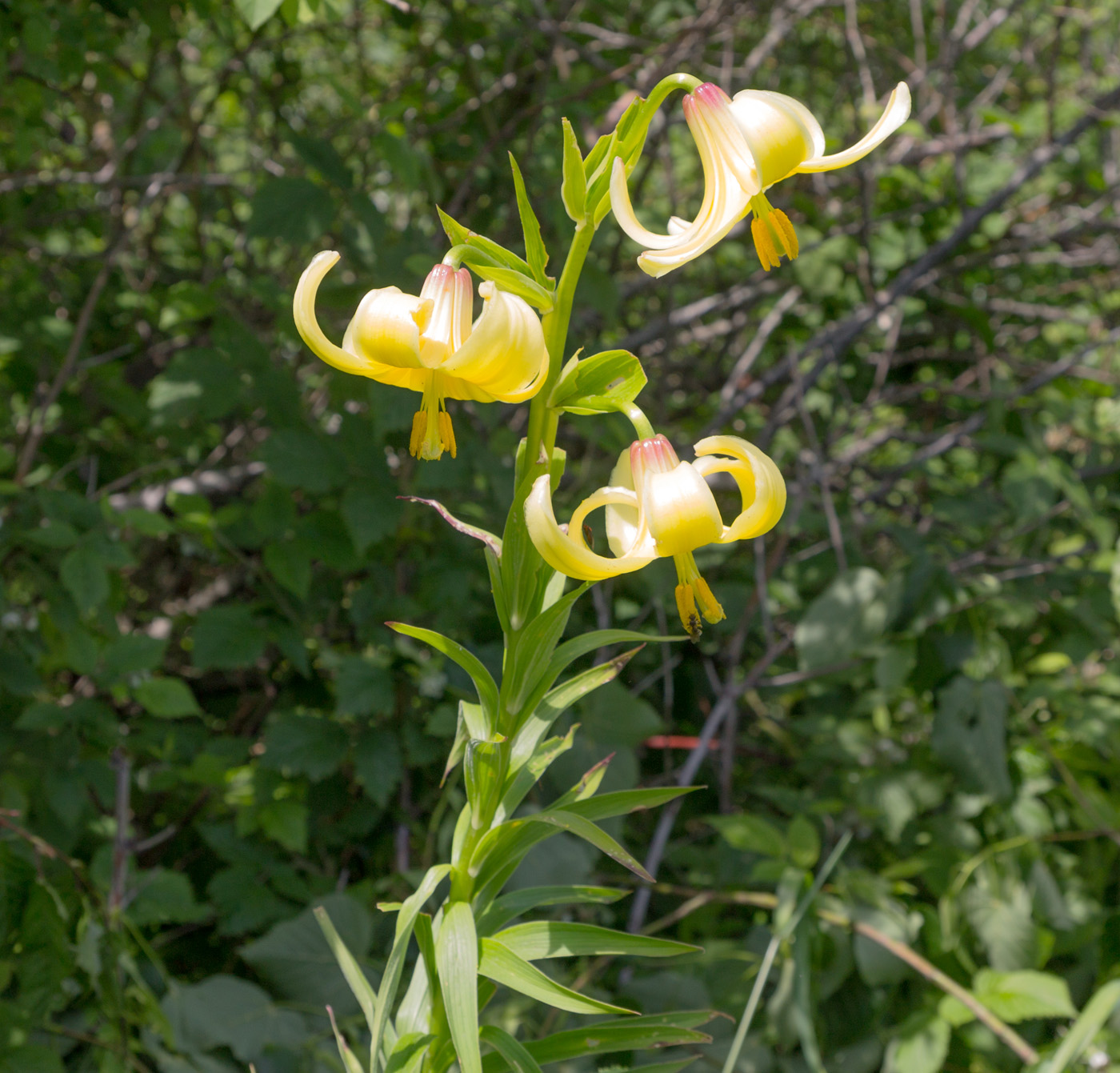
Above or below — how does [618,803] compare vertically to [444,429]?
below

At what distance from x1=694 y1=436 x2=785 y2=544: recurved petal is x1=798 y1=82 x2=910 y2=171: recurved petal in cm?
19

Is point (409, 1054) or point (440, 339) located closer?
point (440, 339)

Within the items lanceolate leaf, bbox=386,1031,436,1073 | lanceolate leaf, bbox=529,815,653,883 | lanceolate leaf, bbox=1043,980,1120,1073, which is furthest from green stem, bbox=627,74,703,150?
lanceolate leaf, bbox=1043,980,1120,1073

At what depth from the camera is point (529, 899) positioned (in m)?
0.74

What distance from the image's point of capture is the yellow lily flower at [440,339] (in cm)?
53

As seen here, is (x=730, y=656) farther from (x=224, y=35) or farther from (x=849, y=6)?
(x=224, y=35)

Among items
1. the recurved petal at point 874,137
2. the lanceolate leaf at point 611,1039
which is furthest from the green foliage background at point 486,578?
the recurved petal at point 874,137

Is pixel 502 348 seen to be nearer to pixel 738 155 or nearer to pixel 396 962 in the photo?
pixel 738 155

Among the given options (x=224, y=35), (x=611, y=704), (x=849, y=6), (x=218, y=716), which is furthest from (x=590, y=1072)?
(x=849, y=6)

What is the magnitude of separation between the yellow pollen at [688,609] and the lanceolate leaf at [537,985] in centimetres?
27

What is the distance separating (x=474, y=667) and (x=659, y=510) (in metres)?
0.20

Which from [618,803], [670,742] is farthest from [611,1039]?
[670,742]

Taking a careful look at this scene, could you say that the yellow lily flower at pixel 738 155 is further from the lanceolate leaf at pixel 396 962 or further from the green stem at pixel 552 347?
the lanceolate leaf at pixel 396 962

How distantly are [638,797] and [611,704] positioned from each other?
0.83 meters
